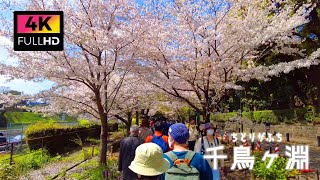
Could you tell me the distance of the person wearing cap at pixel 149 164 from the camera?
2.30 metres

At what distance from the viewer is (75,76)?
8094 millimetres

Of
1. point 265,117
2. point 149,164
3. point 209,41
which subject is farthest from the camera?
point 265,117

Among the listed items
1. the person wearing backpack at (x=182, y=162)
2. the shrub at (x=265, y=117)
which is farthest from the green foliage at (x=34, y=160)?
the shrub at (x=265, y=117)

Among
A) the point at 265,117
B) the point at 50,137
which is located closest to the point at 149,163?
the point at 50,137

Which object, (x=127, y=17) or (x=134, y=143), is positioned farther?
(x=127, y=17)

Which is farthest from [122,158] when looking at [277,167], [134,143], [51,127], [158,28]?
[51,127]

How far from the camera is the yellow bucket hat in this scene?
2305 mm

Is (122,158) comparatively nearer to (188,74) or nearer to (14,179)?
(14,179)

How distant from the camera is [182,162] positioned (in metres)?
2.65

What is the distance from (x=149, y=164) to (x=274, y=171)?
5.01 m

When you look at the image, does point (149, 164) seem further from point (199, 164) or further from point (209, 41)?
point (209, 41)

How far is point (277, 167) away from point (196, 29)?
4.88 meters

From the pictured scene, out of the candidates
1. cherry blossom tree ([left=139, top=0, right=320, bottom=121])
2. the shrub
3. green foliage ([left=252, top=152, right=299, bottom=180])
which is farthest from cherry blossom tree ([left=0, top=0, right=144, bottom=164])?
the shrub

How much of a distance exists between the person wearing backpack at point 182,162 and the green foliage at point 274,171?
14.1 feet
